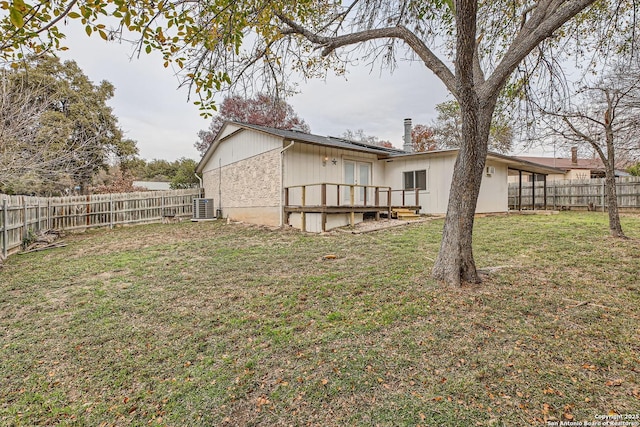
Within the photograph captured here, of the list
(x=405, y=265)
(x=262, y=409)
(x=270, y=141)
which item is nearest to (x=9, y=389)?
(x=262, y=409)

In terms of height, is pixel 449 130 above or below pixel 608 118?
A: above

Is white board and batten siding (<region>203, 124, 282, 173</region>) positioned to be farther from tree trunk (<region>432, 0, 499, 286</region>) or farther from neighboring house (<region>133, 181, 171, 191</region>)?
neighboring house (<region>133, 181, 171, 191</region>)

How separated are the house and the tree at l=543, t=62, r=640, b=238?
4373 millimetres

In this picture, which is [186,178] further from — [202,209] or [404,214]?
[404,214]

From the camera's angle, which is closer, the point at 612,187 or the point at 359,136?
the point at 612,187

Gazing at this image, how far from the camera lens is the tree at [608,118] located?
620cm

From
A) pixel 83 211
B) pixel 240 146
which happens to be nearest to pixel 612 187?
pixel 240 146

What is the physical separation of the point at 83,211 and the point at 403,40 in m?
13.2

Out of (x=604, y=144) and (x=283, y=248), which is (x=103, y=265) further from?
(x=604, y=144)

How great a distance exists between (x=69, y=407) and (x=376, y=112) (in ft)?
58.9

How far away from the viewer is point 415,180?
42.0 feet

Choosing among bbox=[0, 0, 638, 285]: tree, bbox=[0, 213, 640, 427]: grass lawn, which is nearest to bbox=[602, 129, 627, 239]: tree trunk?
bbox=[0, 213, 640, 427]: grass lawn

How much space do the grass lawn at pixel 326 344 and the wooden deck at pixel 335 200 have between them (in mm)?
3918

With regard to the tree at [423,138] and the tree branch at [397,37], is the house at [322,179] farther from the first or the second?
the tree at [423,138]
